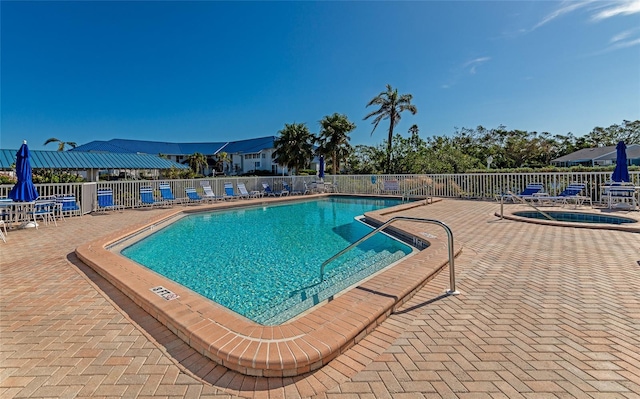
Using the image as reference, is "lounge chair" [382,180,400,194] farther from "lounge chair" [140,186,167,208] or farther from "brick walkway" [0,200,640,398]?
"brick walkway" [0,200,640,398]

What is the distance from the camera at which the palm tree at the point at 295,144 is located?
89.9 feet

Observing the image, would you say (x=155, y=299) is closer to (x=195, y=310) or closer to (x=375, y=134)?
(x=195, y=310)

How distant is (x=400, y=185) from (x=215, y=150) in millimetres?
39045

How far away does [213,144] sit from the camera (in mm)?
50188

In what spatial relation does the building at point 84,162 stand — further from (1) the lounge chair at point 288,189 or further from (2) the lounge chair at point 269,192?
(1) the lounge chair at point 288,189

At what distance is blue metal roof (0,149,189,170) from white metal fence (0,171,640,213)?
17864 mm

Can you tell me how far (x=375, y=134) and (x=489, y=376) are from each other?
27135 mm

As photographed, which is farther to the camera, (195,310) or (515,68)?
(515,68)

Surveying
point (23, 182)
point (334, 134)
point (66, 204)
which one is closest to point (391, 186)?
point (334, 134)

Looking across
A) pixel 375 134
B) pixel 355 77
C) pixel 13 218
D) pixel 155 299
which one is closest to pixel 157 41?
pixel 355 77

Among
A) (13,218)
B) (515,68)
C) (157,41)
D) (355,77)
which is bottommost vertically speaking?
(13,218)

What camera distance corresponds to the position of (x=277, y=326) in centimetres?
242

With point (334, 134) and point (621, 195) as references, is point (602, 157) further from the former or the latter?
point (621, 195)

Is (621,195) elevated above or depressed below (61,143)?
below
